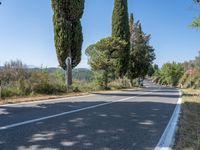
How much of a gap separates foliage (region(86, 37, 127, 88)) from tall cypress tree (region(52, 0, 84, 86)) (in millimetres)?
8968

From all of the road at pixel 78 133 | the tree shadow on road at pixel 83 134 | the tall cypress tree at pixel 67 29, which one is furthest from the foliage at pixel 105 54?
the tree shadow on road at pixel 83 134

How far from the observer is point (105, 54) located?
35969 millimetres

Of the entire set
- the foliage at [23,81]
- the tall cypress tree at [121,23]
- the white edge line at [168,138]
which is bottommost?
the white edge line at [168,138]

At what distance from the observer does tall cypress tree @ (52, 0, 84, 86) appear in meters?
24.0

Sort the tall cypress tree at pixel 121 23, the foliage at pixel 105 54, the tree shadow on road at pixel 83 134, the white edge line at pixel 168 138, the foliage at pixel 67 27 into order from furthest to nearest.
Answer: the tall cypress tree at pixel 121 23
the foliage at pixel 105 54
the foliage at pixel 67 27
the white edge line at pixel 168 138
the tree shadow on road at pixel 83 134

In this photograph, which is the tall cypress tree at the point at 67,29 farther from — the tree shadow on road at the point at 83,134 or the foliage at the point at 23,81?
the tree shadow on road at the point at 83,134

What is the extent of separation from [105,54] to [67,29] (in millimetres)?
12463

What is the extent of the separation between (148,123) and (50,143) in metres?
3.59

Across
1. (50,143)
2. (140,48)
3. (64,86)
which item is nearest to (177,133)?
(50,143)

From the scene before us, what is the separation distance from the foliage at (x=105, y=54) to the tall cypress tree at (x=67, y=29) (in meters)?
8.97

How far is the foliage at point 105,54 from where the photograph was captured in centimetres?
3475

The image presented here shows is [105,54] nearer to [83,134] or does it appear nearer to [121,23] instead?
[121,23]

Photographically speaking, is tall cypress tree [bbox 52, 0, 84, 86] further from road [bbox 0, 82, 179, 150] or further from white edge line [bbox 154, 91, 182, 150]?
white edge line [bbox 154, 91, 182, 150]

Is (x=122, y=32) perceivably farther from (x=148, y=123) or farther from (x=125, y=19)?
(x=148, y=123)
